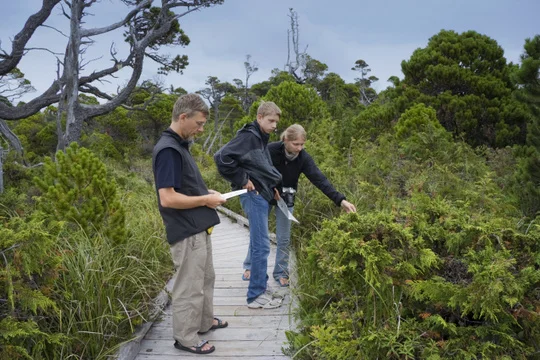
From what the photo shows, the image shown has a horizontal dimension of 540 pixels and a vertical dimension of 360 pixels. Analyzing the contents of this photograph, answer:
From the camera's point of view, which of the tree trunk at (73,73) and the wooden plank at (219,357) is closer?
the wooden plank at (219,357)

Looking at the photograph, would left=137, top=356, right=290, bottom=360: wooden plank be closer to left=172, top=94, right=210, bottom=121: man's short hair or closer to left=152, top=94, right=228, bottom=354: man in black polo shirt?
left=152, top=94, right=228, bottom=354: man in black polo shirt

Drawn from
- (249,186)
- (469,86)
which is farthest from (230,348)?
(469,86)

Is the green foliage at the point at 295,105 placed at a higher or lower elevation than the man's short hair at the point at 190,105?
higher

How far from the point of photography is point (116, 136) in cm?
2200

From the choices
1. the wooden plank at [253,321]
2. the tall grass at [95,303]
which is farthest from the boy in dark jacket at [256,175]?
the tall grass at [95,303]

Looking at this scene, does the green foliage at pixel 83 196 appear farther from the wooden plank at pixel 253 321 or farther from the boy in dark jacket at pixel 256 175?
the boy in dark jacket at pixel 256 175

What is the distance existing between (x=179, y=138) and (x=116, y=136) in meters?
20.7

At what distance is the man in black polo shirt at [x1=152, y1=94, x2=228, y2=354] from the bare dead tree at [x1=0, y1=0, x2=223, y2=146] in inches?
498

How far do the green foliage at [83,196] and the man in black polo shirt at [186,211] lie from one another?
5.02 feet

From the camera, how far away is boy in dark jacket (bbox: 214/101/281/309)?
11.6 ft

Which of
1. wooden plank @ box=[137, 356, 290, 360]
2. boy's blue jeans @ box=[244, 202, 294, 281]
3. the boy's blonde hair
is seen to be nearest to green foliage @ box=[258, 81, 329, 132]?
boy's blue jeans @ box=[244, 202, 294, 281]

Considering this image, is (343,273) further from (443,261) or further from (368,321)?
(443,261)

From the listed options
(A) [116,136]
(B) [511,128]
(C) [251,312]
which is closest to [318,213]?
(C) [251,312]

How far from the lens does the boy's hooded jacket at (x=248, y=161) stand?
3529 millimetres
